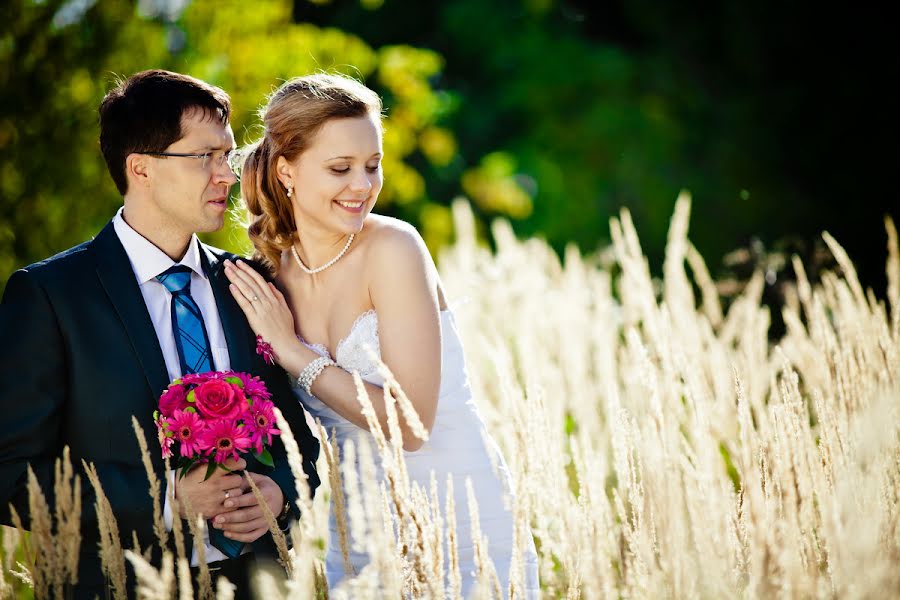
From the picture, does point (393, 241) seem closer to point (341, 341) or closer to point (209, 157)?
point (341, 341)

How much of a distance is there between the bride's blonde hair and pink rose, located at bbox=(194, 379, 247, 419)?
837mm

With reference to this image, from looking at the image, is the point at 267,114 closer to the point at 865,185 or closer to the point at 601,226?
the point at 865,185

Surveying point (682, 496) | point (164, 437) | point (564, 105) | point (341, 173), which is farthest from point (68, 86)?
point (564, 105)

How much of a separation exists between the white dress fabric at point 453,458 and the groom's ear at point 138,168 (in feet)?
2.41

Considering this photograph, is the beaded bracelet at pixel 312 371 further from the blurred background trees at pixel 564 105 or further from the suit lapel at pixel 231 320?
the blurred background trees at pixel 564 105

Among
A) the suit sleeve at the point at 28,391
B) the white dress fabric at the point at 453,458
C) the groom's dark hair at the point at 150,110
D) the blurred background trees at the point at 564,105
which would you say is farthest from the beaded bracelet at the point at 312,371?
the blurred background trees at the point at 564,105

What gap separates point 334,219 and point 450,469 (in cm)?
89

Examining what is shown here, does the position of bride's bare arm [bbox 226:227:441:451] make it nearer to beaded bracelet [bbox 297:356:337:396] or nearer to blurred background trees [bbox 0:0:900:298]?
beaded bracelet [bbox 297:356:337:396]

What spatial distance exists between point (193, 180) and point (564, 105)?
12.8 meters

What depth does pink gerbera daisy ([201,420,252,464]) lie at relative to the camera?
236 cm

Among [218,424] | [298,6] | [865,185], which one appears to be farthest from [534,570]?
[298,6]

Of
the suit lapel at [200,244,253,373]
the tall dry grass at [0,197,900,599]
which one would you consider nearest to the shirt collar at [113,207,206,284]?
the suit lapel at [200,244,253,373]

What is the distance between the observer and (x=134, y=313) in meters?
2.58

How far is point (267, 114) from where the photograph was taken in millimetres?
3002
